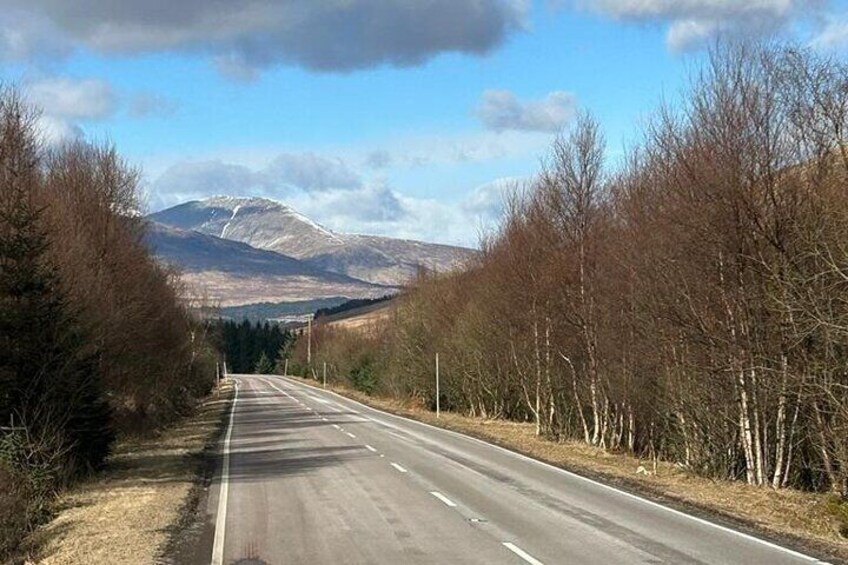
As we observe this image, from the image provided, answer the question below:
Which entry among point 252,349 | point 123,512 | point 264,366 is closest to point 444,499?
point 123,512

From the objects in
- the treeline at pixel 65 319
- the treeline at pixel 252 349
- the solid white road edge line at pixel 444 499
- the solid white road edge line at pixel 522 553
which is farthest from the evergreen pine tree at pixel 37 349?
the treeline at pixel 252 349

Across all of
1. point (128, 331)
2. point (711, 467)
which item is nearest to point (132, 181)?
point (128, 331)

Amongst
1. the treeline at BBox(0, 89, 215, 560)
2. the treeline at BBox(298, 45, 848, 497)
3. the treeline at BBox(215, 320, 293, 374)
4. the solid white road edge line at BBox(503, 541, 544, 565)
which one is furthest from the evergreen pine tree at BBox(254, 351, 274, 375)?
the solid white road edge line at BBox(503, 541, 544, 565)

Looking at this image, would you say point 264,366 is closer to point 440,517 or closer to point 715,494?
point 715,494

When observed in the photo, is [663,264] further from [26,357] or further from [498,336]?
[498,336]

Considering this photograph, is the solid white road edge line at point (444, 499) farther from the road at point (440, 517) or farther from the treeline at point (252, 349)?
the treeline at point (252, 349)

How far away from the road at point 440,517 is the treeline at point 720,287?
3.95 meters

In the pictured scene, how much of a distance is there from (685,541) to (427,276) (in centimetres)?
5044

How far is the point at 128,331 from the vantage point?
29375mm

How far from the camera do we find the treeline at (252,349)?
587 feet

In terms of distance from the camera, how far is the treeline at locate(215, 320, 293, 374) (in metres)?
179

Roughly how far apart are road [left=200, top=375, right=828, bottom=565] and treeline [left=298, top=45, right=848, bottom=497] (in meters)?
3.95

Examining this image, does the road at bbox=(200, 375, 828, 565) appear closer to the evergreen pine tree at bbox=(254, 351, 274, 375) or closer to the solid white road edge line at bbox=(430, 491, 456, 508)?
the solid white road edge line at bbox=(430, 491, 456, 508)

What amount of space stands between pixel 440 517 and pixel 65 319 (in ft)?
31.2
